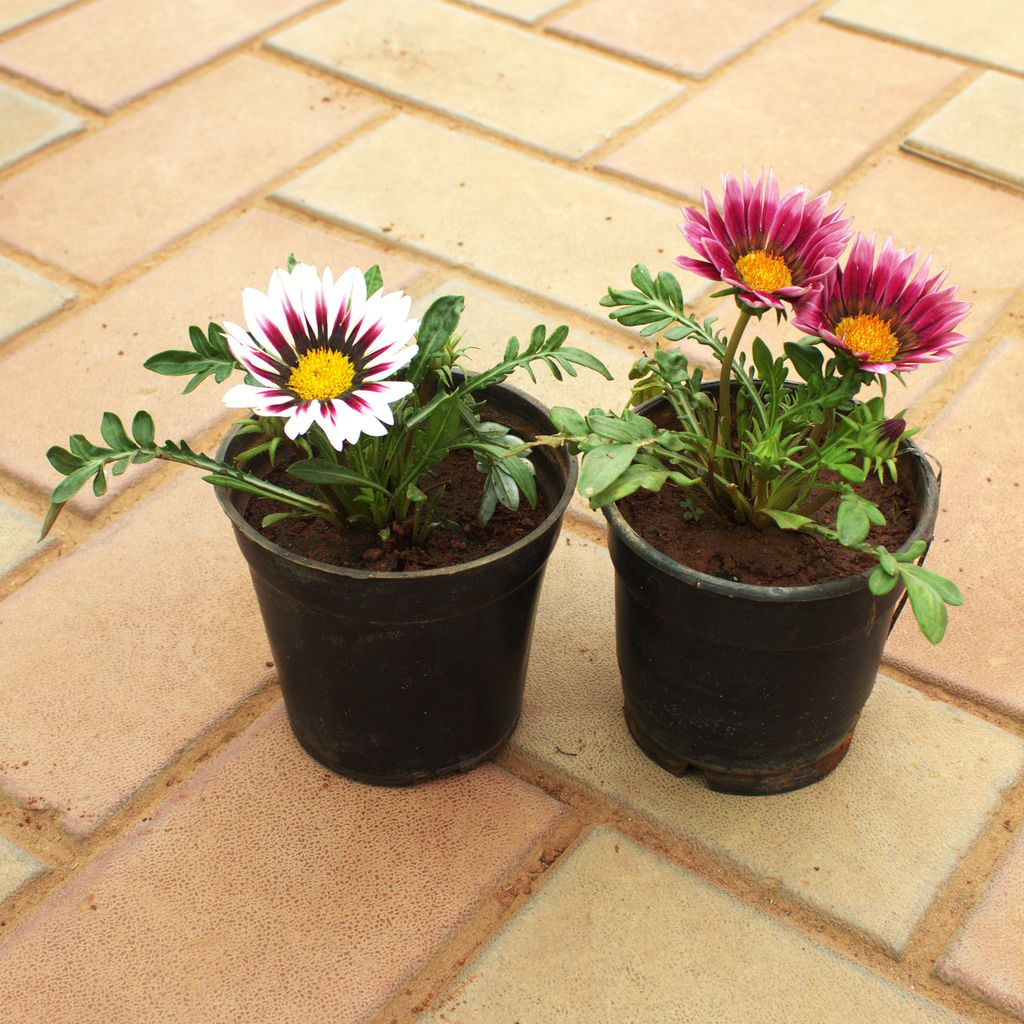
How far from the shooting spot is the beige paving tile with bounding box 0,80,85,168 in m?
2.59

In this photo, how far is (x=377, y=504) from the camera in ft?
4.51

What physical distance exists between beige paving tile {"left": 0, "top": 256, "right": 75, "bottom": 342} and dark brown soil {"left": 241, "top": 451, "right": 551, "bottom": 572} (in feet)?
3.10

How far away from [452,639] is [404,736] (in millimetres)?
165

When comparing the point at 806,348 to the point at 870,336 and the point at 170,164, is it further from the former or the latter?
the point at 170,164

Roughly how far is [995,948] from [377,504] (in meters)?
0.82

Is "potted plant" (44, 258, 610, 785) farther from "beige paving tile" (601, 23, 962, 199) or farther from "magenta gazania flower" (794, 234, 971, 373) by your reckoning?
"beige paving tile" (601, 23, 962, 199)

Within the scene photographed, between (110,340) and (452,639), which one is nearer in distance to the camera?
(452,639)

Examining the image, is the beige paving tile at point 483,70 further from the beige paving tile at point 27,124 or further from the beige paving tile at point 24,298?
the beige paving tile at point 24,298

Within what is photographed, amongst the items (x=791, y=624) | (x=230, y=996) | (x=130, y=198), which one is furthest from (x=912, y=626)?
(x=130, y=198)

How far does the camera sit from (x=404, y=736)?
1478 millimetres

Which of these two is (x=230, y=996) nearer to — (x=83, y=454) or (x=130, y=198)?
(x=83, y=454)

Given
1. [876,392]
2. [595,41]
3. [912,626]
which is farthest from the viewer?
[595,41]

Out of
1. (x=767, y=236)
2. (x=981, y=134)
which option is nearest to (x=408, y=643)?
(x=767, y=236)

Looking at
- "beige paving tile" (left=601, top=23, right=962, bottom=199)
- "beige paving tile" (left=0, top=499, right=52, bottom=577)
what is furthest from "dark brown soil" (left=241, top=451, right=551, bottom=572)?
"beige paving tile" (left=601, top=23, right=962, bottom=199)
